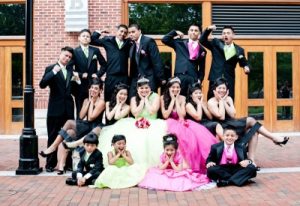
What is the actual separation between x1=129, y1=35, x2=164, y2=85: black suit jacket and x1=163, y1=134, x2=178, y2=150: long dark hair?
1794mm

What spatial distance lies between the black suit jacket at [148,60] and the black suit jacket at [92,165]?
2227 mm

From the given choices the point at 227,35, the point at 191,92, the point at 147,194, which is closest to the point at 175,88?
the point at 191,92

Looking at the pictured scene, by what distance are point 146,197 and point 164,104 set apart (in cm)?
241

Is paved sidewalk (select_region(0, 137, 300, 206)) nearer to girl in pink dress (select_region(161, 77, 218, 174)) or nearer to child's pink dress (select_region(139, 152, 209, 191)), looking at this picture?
child's pink dress (select_region(139, 152, 209, 191))

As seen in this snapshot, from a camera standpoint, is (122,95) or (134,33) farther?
(134,33)

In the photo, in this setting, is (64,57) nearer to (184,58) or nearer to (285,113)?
(184,58)

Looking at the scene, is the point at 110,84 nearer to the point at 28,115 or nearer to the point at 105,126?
the point at 105,126

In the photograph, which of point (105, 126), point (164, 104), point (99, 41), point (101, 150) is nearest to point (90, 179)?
point (101, 150)

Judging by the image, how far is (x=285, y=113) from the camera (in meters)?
15.5

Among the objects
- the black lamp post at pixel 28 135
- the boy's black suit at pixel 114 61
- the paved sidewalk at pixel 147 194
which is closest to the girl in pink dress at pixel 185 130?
the paved sidewalk at pixel 147 194

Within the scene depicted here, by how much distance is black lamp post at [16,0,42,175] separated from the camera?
853cm

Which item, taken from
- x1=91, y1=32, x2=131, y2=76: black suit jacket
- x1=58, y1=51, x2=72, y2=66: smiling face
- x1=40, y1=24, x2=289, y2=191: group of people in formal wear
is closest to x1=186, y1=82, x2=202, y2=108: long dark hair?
x1=40, y1=24, x2=289, y2=191: group of people in formal wear

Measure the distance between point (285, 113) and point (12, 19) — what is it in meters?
8.93

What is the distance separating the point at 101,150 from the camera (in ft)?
27.3
